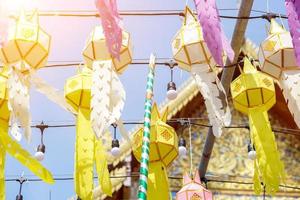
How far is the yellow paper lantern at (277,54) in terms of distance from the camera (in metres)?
5.08

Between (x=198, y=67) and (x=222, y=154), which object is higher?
(x=222, y=154)

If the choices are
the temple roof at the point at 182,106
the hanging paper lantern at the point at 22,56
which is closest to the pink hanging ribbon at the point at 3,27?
the hanging paper lantern at the point at 22,56

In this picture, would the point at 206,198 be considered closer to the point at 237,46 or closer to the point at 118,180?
the point at 237,46

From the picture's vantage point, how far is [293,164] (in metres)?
9.05

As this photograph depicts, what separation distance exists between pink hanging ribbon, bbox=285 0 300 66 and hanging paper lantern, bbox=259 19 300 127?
1.00 m

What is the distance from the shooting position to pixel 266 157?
5023 mm

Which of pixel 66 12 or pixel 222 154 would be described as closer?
pixel 66 12

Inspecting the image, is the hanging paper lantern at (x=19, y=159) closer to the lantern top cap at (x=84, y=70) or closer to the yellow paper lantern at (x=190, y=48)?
the lantern top cap at (x=84, y=70)

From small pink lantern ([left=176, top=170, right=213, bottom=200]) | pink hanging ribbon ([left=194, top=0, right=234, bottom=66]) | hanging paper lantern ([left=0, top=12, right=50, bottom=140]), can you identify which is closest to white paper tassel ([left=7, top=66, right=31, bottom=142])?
hanging paper lantern ([left=0, top=12, right=50, bottom=140])

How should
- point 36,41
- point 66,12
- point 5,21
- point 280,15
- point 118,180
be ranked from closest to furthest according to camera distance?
point 5,21 → point 36,41 → point 66,12 → point 280,15 → point 118,180

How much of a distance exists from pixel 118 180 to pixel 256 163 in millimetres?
3090

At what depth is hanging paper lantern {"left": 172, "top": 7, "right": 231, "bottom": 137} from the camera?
4.52 meters

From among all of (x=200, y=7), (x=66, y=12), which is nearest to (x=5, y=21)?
(x=66, y=12)

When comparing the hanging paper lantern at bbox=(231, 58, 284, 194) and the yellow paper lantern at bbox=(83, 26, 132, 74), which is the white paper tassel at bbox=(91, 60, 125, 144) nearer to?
the yellow paper lantern at bbox=(83, 26, 132, 74)
